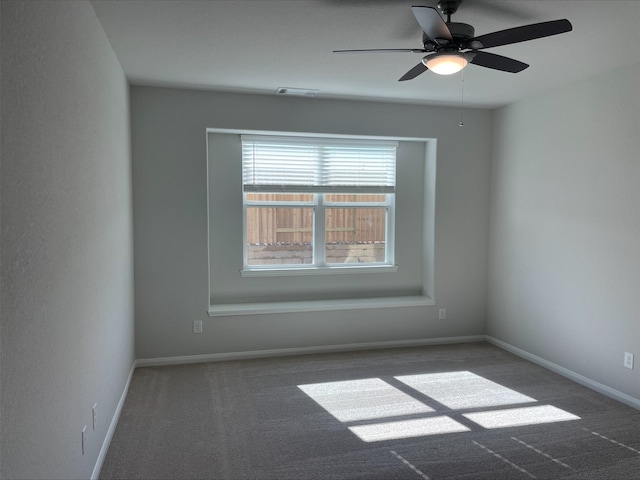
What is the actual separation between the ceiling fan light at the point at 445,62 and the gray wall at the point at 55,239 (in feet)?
5.70

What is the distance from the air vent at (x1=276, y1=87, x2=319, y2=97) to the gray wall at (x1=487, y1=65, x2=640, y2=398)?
80.6 inches

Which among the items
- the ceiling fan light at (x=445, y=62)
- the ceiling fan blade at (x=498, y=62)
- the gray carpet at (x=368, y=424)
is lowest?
the gray carpet at (x=368, y=424)

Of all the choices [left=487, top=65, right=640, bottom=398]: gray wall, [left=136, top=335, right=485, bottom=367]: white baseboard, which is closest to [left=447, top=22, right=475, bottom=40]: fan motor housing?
[left=487, top=65, right=640, bottom=398]: gray wall

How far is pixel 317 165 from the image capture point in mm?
4965

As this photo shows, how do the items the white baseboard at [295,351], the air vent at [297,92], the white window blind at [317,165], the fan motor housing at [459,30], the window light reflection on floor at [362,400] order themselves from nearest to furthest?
the fan motor housing at [459,30] → the window light reflection on floor at [362,400] → the air vent at [297,92] → the white baseboard at [295,351] → the white window blind at [317,165]

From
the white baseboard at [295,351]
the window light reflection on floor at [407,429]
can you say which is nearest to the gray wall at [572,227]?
the white baseboard at [295,351]

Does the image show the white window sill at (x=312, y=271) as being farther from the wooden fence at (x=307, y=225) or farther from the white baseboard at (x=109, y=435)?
the white baseboard at (x=109, y=435)

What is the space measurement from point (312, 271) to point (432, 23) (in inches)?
125

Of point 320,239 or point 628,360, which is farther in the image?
point 320,239

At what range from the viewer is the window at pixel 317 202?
4.83 m

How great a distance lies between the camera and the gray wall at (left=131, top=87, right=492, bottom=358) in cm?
425

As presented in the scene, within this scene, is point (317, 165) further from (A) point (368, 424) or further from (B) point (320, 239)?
(A) point (368, 424)

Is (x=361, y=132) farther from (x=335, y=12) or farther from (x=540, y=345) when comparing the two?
(x=540, y=345)

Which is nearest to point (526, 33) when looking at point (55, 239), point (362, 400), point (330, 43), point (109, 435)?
point (330, 43)
